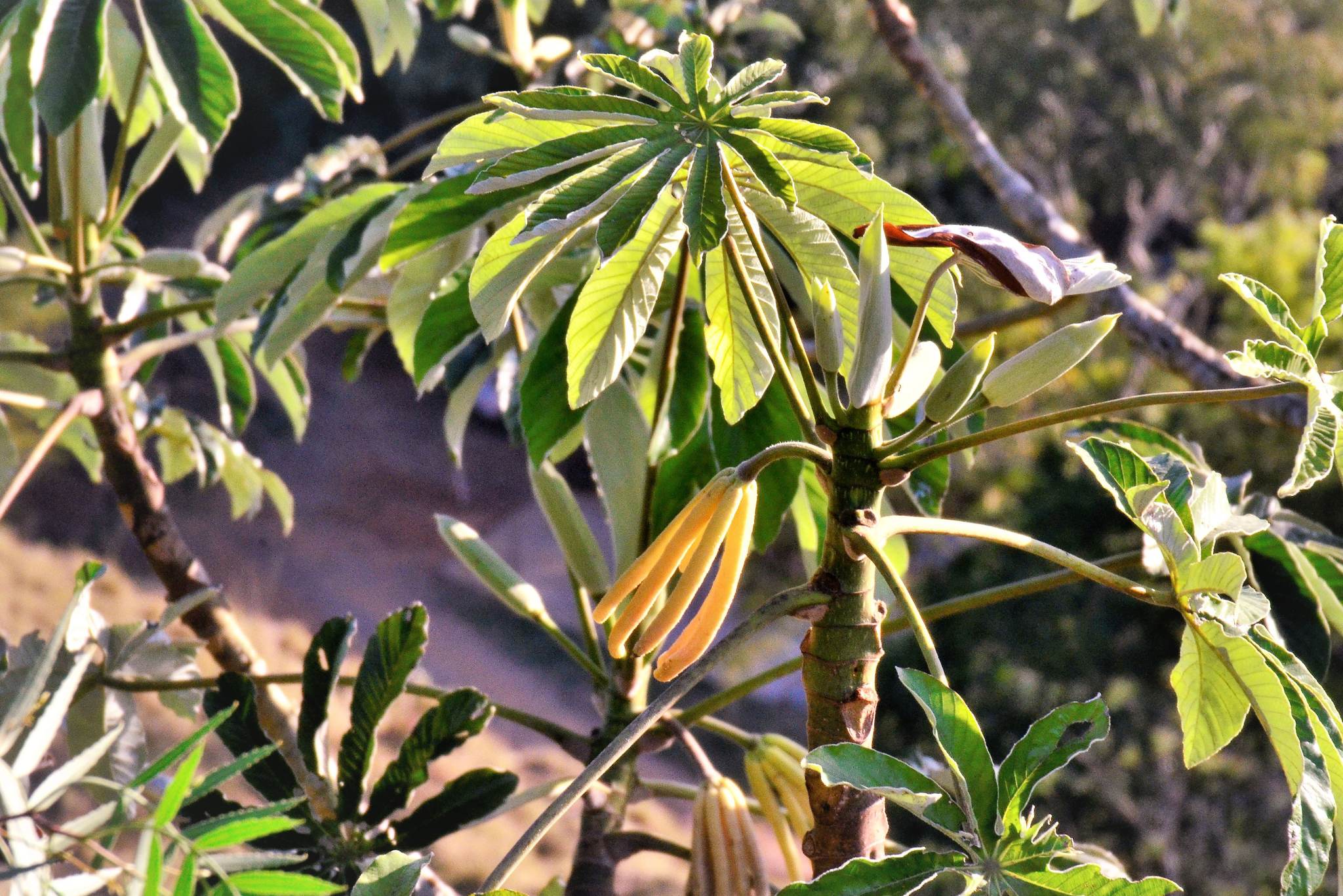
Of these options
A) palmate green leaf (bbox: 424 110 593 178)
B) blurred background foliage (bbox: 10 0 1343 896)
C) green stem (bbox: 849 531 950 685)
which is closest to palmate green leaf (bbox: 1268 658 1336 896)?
green stem (bbox: 849 531 950 685)

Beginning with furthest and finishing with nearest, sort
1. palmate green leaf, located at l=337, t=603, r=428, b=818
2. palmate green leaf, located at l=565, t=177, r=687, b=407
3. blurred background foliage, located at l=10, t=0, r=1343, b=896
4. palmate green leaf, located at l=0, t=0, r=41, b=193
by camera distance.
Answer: blurred background foliage, located at l=10, t=0, r=1343, b=896
palmate green leaf, located at l=0, t=0, r=41, b=193
palmate green leaf, located at l=337, t=603, r=428, b=818
palmate green leaf, located at l=565, t=177, r=687, b=407

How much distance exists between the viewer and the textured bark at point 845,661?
1.45 feet

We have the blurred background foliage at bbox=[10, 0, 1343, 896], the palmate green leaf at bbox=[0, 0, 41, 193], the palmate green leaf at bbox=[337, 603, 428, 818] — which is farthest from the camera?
→ the blurred background foliage at bbox=[10, 0, 1343, 896]

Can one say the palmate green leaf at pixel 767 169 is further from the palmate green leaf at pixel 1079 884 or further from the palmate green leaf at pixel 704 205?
the palmate green leaf at pixel 1079 884

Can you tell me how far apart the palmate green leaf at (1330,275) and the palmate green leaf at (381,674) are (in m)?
0.44

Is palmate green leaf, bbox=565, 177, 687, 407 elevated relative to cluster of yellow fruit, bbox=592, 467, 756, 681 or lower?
elevated

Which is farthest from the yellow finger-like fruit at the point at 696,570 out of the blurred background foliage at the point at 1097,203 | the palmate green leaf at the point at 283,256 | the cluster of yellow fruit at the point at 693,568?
the blurred background foliage at the point at 1097,203

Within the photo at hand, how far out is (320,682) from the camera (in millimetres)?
621

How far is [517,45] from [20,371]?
54 cm

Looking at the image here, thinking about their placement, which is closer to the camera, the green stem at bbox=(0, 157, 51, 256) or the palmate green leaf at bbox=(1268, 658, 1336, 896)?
the palmate green leaf at bbox=(1268, 658, 1336, 896)

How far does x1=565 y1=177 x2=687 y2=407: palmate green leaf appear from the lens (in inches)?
18.6

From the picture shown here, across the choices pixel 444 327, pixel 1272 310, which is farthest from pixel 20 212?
pixel 1272 310

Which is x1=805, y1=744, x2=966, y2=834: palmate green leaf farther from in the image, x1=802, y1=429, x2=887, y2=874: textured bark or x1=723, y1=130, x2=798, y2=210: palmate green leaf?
x1=723, y1=130, x2=798, y2=210: palmate green leaf

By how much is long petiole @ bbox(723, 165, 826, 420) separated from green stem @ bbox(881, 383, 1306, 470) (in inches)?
1.7
